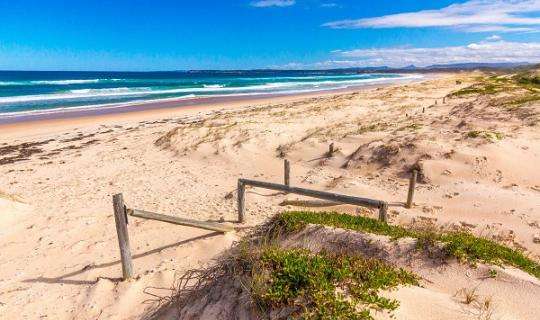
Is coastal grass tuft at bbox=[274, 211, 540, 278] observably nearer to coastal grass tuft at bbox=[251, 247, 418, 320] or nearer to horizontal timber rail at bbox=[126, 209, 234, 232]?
coastal grass tuft at bbox=[251, 247, 418, 320]

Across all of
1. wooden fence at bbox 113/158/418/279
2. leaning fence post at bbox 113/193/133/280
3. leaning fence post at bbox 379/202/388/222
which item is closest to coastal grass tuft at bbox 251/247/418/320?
leaning fence post at bbox 379/202/388/222

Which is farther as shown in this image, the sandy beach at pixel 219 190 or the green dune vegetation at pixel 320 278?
the sandy beach at pixel 219 190

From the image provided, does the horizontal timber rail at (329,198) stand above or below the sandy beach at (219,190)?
above

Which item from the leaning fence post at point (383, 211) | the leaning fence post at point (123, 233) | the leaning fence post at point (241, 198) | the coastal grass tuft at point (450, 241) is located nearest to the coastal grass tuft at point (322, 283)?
the coastal grass tuft at point (450, 241)

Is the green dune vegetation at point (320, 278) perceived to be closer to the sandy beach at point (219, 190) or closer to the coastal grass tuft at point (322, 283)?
the coastal grass tuft at point (322, 283)

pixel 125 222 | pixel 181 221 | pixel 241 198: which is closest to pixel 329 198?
pixel 241 198

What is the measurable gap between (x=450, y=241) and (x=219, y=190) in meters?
7.78

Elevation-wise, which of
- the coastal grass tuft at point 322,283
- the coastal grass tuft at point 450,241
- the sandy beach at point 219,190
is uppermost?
the coastal grass tuft at point 322,283

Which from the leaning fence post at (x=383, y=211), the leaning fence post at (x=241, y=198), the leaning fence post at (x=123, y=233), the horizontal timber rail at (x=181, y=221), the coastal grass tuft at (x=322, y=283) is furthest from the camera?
the leaning fence post at (x=241, y=198)

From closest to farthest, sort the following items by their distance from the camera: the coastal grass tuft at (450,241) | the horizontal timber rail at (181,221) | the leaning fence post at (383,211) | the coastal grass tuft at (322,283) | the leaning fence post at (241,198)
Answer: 1. the coastal grass tuft at (322,283)
2. the coastal grass tuft at (450,241)
3. the horizontal timber rail at (181,221)
4. the leaning fence post at (383,211)
5. the leaning fence post at (241,198)

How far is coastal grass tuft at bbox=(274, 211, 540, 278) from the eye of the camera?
220 inches

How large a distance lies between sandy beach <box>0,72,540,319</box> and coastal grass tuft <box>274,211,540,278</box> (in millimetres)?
464

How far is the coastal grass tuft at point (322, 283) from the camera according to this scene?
400 centimetres

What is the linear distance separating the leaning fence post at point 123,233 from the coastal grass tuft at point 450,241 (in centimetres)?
261
